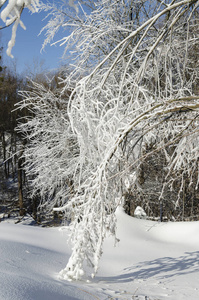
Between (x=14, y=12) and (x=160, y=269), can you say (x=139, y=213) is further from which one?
(x=14, y=12)

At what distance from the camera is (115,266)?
5422 mm

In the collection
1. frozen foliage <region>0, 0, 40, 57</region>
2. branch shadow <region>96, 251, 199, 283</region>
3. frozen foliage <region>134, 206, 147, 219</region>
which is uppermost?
frozen foliage <region>0, 0, 40, 57</region>

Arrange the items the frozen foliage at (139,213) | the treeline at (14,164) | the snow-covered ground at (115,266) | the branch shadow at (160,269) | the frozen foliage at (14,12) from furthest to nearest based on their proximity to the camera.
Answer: the treeline at (14,164), the frozen foliage at (139,213), the branch shadow at (160,269), the snow-covered ground at (115,266), the frozen foliage at (14,12)

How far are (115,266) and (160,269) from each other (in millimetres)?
714

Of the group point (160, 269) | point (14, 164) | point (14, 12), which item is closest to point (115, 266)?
point (160, 269)

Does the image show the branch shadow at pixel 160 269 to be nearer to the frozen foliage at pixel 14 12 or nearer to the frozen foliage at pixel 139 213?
the frozen foliage at pixel 14 12

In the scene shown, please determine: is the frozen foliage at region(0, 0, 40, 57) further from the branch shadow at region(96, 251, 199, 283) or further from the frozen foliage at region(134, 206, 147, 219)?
the frozen foliage at region(134, 206, 147, 219)

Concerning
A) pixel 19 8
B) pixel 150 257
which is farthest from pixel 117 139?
pixel 150 257

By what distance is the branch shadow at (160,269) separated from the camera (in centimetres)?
477

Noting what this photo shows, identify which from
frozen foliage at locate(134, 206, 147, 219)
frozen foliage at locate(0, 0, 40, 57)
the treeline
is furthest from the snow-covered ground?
the treeline

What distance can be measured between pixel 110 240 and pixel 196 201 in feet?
16.5

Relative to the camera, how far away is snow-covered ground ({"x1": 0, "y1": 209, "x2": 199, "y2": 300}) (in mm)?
3277

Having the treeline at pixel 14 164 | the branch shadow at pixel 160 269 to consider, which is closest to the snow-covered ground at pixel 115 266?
the branch shadow at pixel 160 269

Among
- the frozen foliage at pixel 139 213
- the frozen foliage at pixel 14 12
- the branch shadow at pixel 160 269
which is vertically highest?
the frozen foliage at pixel 14 12
